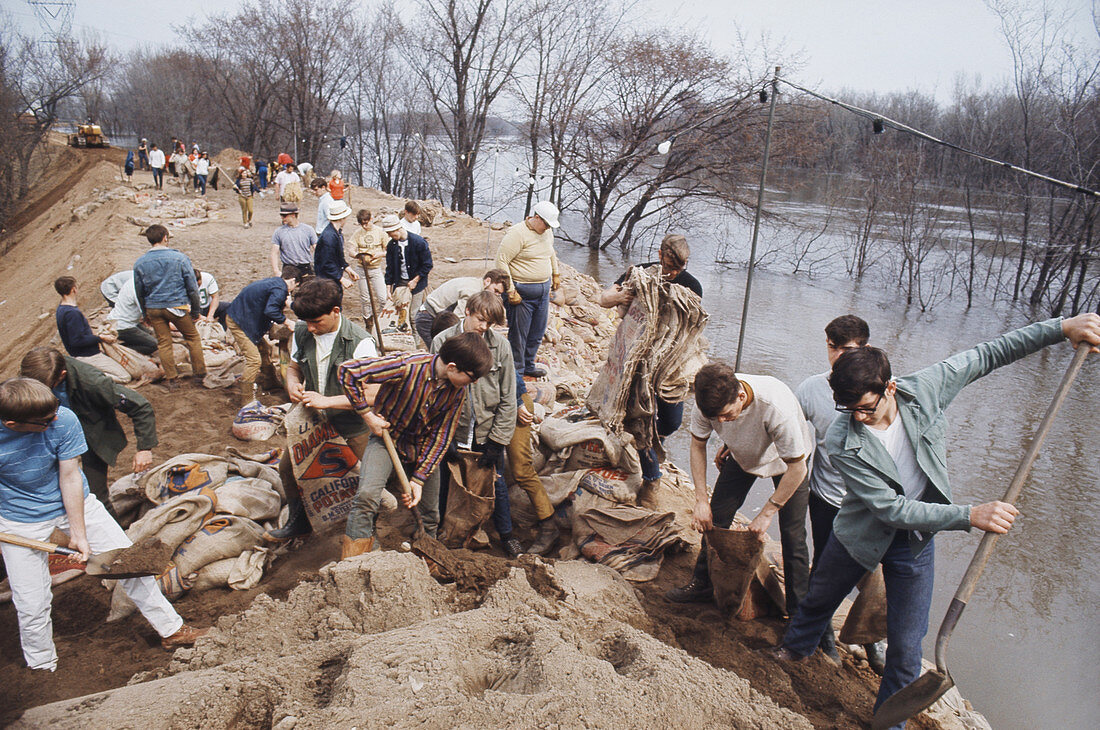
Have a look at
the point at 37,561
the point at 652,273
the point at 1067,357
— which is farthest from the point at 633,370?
the point at 1067,357

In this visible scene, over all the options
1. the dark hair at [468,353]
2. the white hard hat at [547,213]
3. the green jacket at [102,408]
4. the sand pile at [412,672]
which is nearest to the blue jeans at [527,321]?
the white hard hat at [547,213]

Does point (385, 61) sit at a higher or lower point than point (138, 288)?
higher

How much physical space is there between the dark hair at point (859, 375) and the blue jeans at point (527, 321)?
3738mm

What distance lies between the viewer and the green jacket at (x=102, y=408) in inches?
136

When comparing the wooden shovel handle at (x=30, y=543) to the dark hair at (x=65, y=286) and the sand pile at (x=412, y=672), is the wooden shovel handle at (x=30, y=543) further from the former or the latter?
the dark hair at (x=65, y=286)

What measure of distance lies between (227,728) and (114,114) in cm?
5985

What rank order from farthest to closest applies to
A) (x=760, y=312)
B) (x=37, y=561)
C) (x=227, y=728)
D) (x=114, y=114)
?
(x=114, y=114)
(x=760, y=312)
(x=37, y=561)
(x=227, y=728)

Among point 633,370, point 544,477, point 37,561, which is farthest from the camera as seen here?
point 544,477

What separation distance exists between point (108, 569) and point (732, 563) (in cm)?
313

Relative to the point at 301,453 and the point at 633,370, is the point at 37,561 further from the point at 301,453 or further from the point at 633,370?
the point at 633,370

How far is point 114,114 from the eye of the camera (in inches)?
1928

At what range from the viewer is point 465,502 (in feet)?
13.0

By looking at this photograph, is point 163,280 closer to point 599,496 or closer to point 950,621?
point 599,496

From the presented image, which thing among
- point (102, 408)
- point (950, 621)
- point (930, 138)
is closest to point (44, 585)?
point (102, 408)
